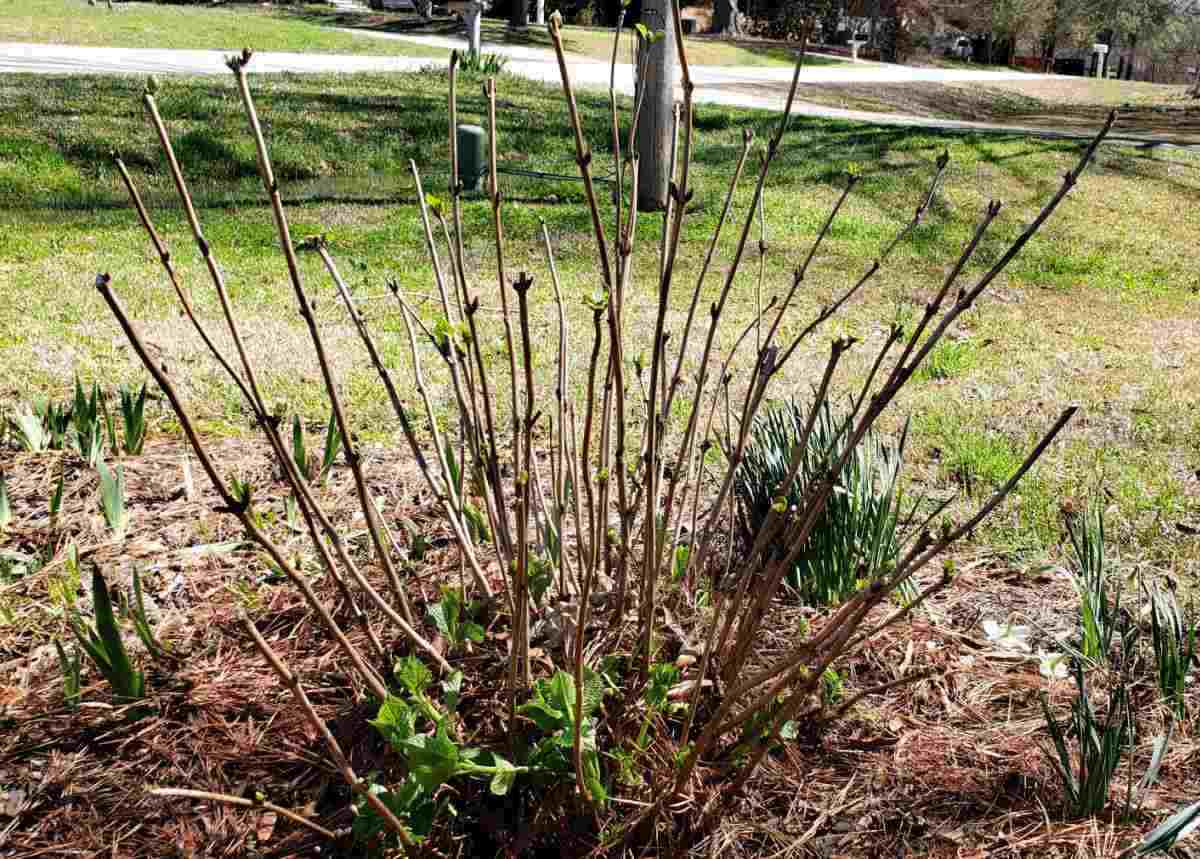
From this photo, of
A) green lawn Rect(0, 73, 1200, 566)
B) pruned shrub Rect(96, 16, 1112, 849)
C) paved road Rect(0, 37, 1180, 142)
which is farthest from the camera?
paved road Rect(0, 37, 1180, 142)

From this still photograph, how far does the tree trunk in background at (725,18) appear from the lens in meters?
36.3

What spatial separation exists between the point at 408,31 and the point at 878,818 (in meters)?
27.2

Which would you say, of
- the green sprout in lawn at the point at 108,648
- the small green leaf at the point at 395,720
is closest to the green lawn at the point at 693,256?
the small green leaf at the point at 395,720

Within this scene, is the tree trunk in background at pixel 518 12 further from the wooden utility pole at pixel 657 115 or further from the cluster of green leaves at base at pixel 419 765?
the cluster of green leaves at base at pixel 419 765

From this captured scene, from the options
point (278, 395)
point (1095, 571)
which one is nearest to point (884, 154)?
point (278, 395)

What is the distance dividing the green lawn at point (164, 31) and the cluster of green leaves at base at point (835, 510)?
17679 millimetres

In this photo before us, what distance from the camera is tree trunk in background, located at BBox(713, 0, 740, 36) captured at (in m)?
36.3

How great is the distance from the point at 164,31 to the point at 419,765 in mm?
21230

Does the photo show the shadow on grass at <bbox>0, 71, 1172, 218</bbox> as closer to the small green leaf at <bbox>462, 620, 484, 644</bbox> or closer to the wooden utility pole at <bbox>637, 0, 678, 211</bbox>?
→ the wooden utility pole at <bbox>637, 0, 678, 211</bbox>

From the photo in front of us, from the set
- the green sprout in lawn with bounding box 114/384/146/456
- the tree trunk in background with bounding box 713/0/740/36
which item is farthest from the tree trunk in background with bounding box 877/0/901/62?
the green sprout in lawn with bounding box 114/384/146/456

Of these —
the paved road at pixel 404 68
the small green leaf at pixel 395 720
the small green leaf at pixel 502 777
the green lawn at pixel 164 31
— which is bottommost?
the small green leaf at pixel 502 777

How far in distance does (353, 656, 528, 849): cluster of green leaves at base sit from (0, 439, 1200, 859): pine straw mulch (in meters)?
0.14

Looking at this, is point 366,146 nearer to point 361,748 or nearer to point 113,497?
point 113,497

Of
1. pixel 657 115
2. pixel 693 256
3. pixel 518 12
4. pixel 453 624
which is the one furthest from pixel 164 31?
pixel 453 624
